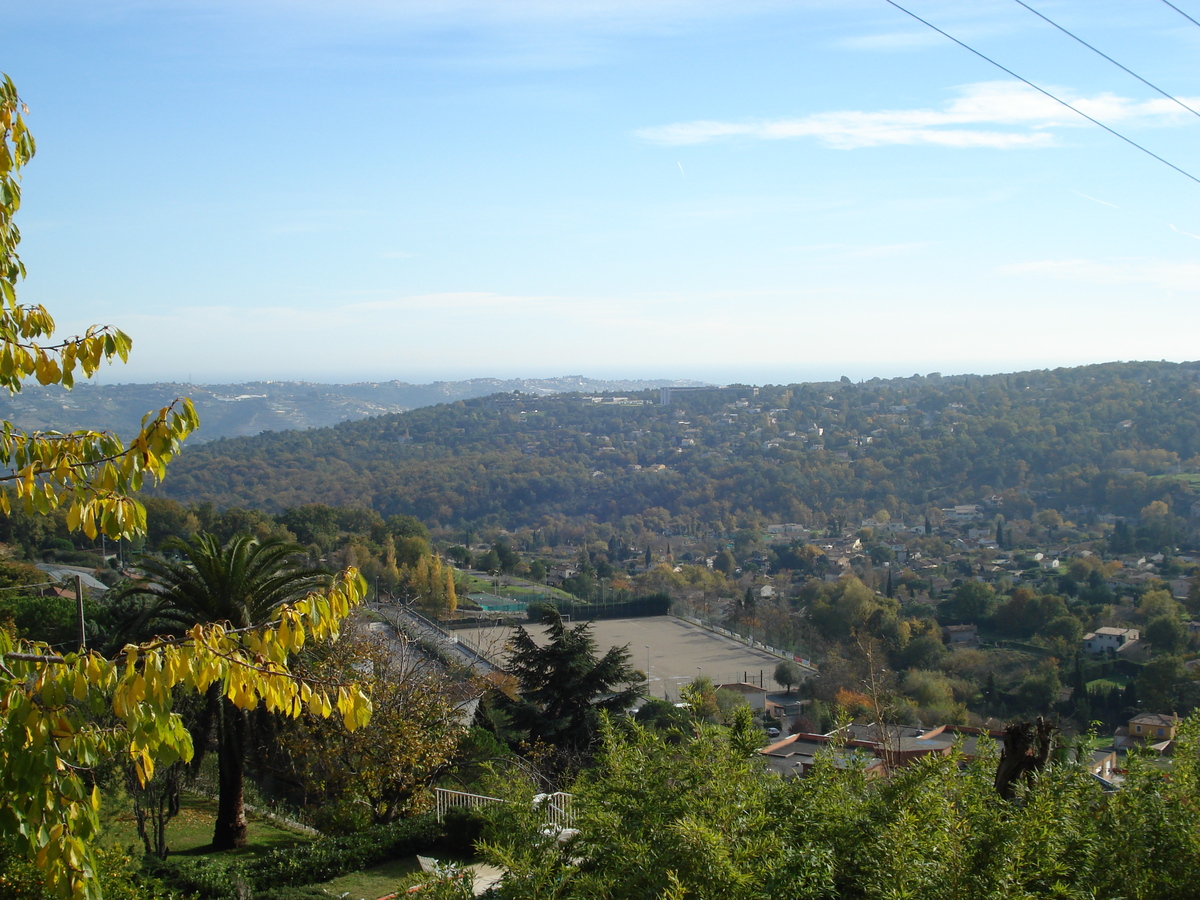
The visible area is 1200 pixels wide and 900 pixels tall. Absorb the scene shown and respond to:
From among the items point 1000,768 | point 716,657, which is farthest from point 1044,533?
point 1000,768

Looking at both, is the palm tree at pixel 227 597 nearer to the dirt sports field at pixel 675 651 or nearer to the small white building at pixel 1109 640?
the dirt sports field at pixel 675 651

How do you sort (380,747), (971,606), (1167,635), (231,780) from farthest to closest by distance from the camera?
(971,606) → (1167,635) → (380,747) → (231,780)

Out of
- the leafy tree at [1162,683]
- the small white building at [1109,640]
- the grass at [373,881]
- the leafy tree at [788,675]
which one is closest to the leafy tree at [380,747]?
the grass at [373,881]

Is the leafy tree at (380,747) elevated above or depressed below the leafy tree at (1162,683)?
above

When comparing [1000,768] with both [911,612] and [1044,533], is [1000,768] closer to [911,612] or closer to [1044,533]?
[911,612]

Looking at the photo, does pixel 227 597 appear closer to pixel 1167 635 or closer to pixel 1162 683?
pixel 1162 683

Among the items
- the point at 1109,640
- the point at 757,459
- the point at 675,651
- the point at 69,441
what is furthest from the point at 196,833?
the point at 757,459
